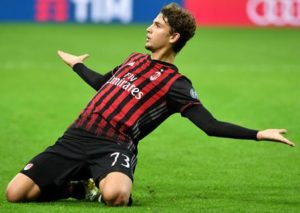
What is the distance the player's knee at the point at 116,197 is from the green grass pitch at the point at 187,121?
9cm

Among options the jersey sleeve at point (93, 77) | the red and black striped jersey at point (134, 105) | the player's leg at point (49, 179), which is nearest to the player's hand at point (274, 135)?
the red and black striped jersey at point (134, 105)

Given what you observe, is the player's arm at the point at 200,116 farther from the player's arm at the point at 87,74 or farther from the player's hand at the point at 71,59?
the player's hand at the point at 71,59

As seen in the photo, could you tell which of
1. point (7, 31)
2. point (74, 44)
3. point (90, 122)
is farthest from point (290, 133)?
point (7, 31)

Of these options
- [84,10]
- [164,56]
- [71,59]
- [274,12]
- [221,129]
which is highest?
[164,56]

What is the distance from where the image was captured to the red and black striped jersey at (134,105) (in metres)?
7.79

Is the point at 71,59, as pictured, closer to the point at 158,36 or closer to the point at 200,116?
the point at 158,36

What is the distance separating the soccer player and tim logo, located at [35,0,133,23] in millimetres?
18301

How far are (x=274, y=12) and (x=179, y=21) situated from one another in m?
18.2

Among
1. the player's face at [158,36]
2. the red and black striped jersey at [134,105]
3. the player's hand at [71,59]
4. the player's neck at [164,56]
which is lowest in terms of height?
the red and black striped jersey at [134,105]

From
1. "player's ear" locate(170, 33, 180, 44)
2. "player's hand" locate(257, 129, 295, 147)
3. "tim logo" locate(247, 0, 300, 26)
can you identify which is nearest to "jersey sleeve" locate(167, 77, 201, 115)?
"player's ear" locate(170, 33, 180, 44)

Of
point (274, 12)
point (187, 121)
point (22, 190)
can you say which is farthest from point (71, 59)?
point (274, 12)

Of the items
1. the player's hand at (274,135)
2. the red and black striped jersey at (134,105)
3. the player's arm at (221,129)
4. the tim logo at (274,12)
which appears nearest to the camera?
the player's hand at (274,135)

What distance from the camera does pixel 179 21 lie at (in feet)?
26.1

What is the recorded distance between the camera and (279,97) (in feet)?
48.4
